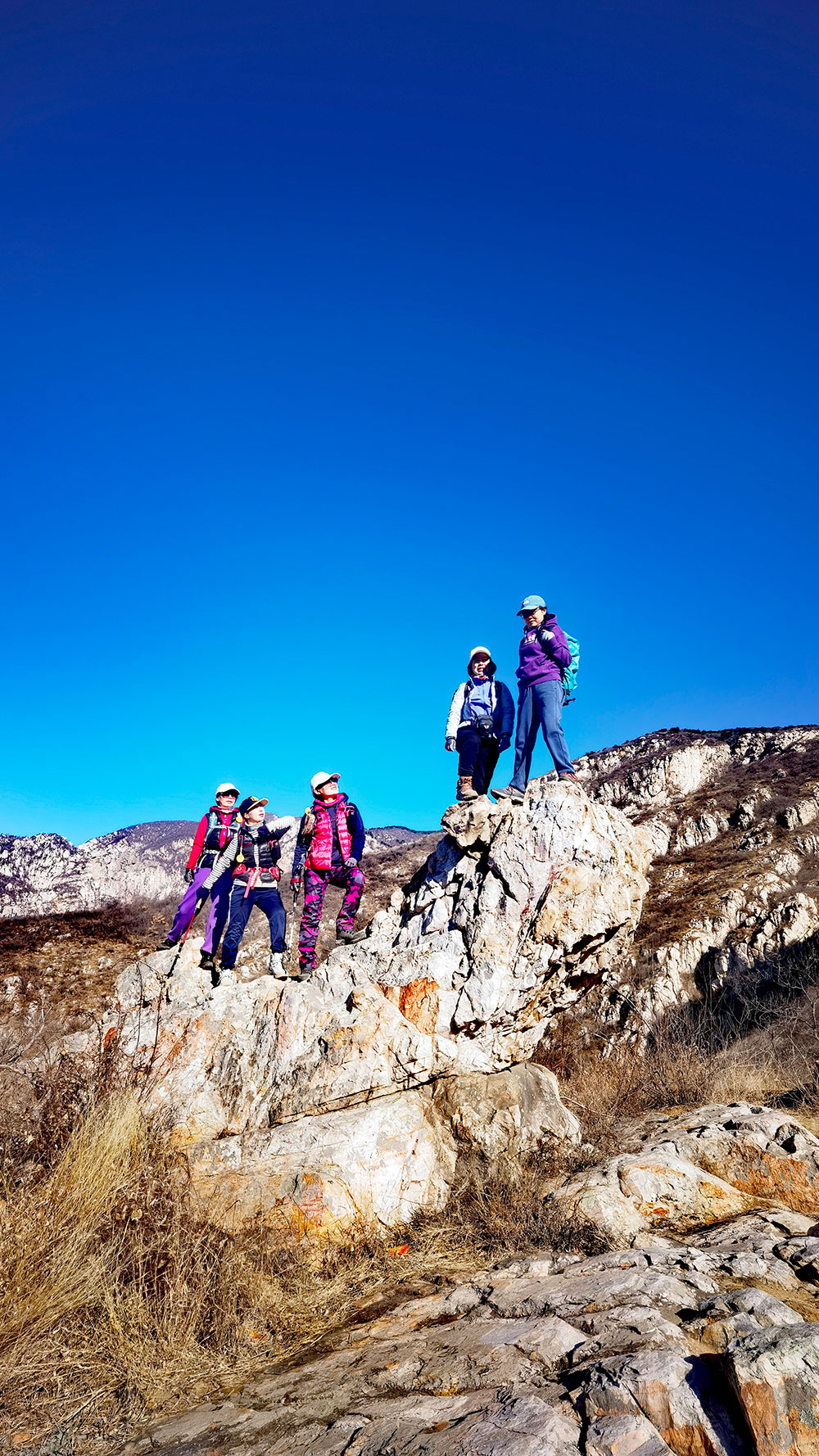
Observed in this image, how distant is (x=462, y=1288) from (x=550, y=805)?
372 cm

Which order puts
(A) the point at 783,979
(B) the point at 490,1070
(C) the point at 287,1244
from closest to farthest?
1. (C) the point at 287,1244
2. (B) the point at 490,1070
3. (A) the point at 783,979

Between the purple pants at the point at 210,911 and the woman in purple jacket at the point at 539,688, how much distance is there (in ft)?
11.5

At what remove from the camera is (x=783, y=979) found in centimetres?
1495

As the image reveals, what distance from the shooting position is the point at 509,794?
7.07 m

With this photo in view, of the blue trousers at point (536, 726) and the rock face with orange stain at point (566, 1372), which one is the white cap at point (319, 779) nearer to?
the blue trousers at point (536, 726)

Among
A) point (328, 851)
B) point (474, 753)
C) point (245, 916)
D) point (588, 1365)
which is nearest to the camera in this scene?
point (588, 1365)

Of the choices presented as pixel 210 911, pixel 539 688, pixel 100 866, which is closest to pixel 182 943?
pixel 210 911

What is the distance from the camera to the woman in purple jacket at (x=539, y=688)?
299 inches

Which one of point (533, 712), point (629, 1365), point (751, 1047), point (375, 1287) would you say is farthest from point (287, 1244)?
point (751, 1047)

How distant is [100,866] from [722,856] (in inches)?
1258

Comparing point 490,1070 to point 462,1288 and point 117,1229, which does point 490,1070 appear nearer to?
point 462,1288

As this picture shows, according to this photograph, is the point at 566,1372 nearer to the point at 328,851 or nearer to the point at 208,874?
the point at 328,851

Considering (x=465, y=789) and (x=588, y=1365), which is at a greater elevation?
(x=465, y=789)

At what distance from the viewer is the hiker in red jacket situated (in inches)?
288
